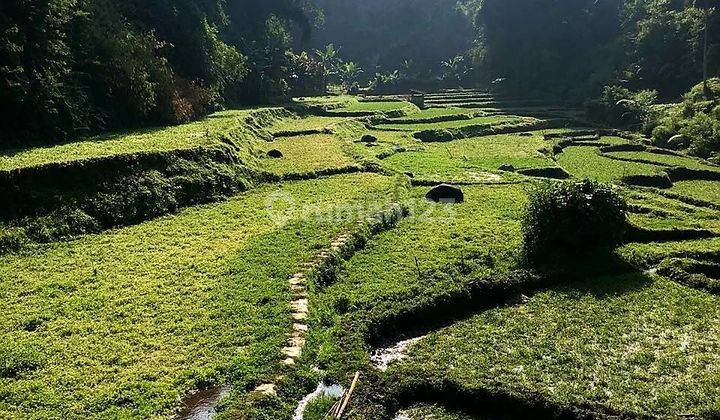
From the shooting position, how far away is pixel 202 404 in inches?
317

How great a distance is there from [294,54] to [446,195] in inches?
1756

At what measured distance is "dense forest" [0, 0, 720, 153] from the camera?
20.0m

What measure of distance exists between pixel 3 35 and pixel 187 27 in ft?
54.0

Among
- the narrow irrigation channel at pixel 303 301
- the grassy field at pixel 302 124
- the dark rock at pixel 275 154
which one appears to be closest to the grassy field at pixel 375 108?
the grassy field at pixel 302 124

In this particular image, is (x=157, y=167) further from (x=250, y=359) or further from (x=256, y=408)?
(x=256, y=408)

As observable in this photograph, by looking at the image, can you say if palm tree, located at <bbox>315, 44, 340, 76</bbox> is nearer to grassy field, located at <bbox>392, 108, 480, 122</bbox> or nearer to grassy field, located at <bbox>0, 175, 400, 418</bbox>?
grassy field, located at <bbox>392, 108, 480, 122</bbox>

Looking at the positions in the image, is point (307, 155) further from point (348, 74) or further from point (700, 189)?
point (348, 74)

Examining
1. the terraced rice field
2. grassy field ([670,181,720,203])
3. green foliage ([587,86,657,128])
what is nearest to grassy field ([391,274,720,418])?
the terraced rice field

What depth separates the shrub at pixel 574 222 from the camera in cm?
1310

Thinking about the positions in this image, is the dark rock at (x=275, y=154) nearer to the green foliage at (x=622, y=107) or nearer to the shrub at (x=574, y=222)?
the shrub at (x=574, y=222)

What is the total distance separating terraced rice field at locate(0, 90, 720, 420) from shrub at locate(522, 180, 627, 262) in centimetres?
56

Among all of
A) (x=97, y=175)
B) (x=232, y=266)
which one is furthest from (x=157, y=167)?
(x=232, y=266)

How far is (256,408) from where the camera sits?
7.96 metres

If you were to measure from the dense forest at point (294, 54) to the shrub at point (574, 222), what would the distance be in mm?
17046
